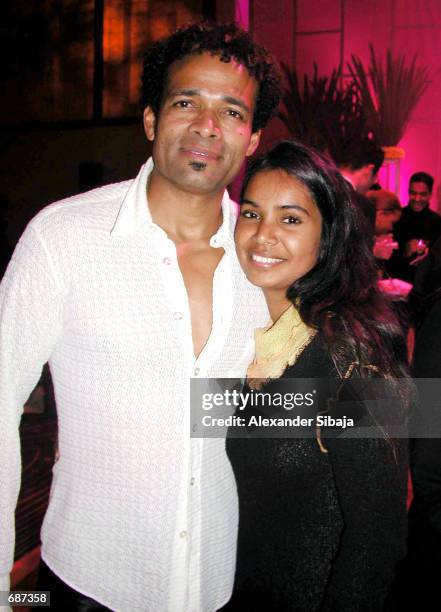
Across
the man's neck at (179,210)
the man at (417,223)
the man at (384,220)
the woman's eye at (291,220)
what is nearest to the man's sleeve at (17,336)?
the man's neck at (179,210)

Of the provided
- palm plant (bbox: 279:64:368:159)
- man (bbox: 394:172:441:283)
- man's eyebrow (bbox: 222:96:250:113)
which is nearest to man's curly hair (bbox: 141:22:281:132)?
man's eyebrow (bbox: 222:96:250:113)

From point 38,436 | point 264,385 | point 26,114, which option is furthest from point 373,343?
point 26,114

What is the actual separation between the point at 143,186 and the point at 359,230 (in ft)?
2.25

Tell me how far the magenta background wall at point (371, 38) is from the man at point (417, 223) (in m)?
1.18

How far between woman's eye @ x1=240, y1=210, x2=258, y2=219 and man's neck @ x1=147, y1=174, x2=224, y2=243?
0.10m

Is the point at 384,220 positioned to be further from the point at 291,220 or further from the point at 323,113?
the point at 291,220

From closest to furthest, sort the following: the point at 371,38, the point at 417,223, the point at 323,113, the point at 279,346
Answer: the point at 279,346
the point at 417,223
the point at 323,113
the point at 371,38

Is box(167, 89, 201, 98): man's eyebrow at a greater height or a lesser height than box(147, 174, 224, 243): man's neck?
greater

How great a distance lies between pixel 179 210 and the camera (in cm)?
159

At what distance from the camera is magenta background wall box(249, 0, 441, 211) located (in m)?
5.42

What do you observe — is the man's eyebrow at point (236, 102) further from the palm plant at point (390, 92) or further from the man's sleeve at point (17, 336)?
the palm plant at point (390, 92)

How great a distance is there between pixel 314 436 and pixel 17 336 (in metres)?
0.79

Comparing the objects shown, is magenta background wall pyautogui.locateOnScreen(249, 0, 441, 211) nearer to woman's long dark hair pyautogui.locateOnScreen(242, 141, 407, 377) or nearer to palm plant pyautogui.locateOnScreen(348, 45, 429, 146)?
palm plant pyautogui.locateOnScreen(348, 45, 429, 146)

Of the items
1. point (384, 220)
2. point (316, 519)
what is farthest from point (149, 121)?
point (384, 220)
